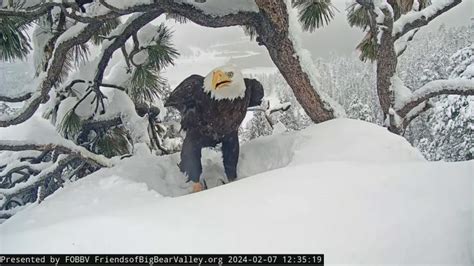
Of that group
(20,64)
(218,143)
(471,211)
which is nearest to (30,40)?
(20,64)

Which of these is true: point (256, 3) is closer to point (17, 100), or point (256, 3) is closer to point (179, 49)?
point (179, 49)

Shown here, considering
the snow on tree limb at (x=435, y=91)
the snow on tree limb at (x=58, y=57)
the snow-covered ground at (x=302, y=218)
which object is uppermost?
the snow on tree limb at (x=58, y=57)

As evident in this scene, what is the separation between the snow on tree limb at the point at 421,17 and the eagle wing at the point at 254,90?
0.61m

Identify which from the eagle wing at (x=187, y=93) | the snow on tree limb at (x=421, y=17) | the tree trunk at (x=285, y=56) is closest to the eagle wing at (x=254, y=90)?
the eagle wing at (x=187, y=93)

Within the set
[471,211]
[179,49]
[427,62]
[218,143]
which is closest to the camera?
[471,211]

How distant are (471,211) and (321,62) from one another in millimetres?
867

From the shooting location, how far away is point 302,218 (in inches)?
22.9

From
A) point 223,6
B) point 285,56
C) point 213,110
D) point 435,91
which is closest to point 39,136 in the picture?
point 213,110

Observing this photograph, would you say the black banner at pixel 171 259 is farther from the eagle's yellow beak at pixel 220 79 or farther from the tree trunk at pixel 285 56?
the tree trunk at pixel 285 56

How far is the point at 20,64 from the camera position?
47.6 inches

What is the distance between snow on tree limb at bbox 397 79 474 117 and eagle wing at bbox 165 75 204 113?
0.83m

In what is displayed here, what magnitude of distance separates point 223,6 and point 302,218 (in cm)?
82

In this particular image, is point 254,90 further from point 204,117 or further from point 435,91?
point 435,91

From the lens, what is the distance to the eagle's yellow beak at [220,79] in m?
0.95
